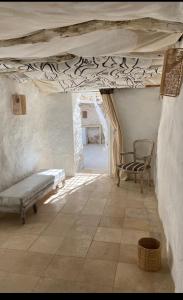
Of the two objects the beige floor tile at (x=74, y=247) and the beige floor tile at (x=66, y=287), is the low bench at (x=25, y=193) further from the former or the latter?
the beige floor tile at (x=66, y=287)

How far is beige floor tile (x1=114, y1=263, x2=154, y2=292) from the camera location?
2369 mm

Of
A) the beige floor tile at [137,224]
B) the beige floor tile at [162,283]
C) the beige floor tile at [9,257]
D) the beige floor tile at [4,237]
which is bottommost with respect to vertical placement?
the beige floor tile at [162,283]

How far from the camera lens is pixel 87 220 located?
3863mm

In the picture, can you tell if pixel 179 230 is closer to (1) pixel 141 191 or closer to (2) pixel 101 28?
(2) pixel 101 28

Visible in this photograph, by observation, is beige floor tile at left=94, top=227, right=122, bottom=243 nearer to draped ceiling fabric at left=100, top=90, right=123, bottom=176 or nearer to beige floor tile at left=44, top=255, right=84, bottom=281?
beige floor tile at left=44, top=255, right=84, bottom=281

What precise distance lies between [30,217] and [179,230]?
101 inches

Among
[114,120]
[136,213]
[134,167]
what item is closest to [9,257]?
[136,213]

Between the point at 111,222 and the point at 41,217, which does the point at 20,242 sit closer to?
the point at 41,217

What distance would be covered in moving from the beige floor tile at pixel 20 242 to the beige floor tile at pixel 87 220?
2.29ft

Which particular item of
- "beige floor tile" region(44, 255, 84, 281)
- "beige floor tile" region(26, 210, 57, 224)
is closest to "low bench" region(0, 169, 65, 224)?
"beige floor tile" region(26, 210, 57, 224)

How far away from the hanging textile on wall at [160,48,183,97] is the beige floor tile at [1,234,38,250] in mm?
2443

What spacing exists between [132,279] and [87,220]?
1.46m

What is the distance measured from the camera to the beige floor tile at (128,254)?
9.27 ft

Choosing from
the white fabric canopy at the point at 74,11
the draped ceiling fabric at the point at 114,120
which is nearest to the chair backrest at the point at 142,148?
the draped ceiling fabric at the point at 114,120
